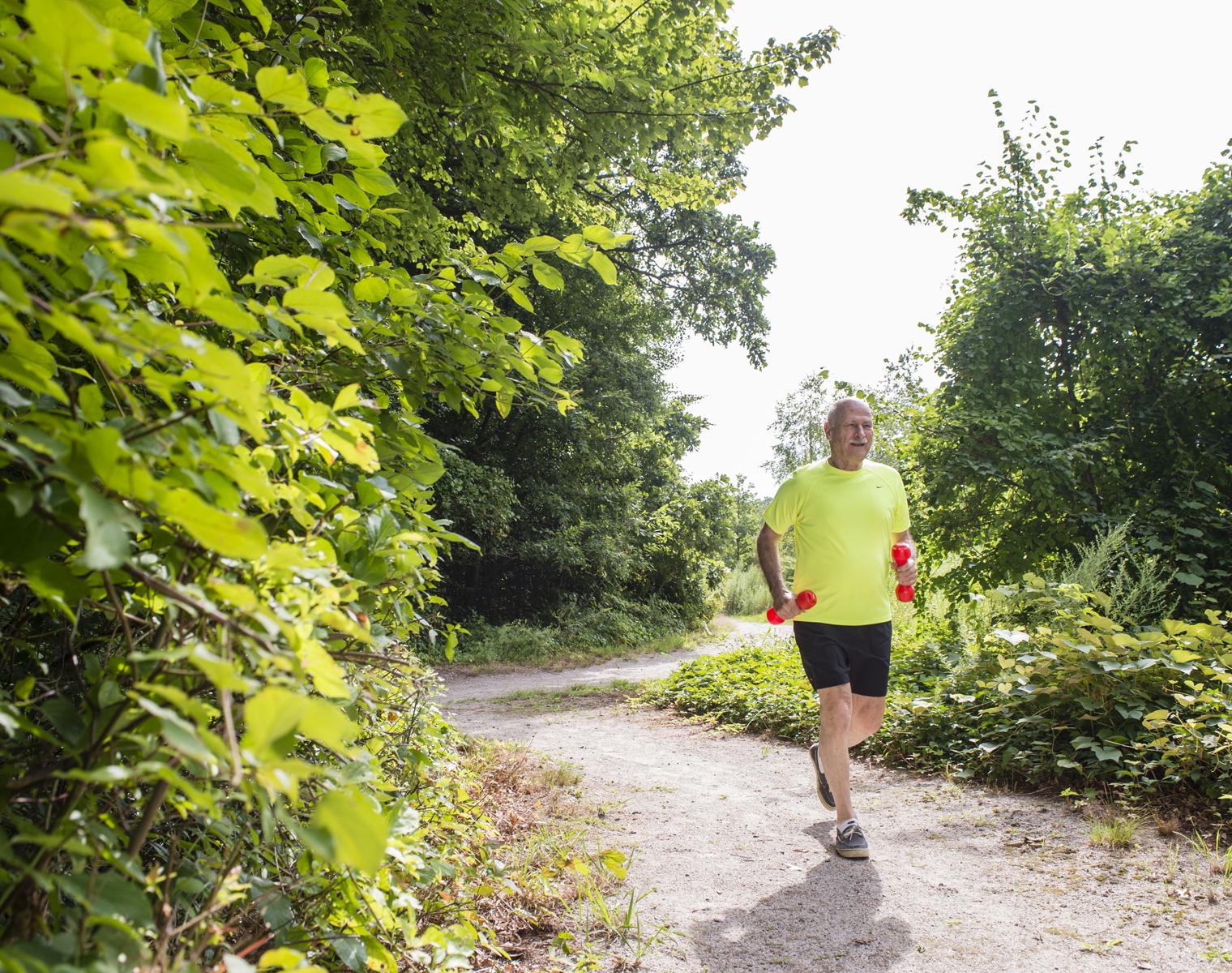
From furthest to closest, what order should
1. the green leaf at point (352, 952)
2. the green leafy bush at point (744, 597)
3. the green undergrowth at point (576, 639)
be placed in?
the green leafy bush at point (744, 597) → the green undergrowth at point (576, 639) → the green leaf at point (352, 952)

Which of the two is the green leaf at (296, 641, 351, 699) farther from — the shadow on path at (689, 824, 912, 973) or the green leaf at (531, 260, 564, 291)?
the shadow on path at (689, 824, 912, 973)

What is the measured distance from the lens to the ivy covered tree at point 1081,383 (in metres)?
7.33

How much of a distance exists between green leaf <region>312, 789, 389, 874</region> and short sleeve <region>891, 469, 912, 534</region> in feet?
12.0

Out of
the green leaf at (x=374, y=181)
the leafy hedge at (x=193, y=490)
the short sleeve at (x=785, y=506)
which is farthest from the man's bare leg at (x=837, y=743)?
the green leaf at (x=374, y=181)

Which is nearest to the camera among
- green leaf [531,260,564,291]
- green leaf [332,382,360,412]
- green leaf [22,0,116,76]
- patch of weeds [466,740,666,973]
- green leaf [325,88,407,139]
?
green leaf [22,0,116,76]

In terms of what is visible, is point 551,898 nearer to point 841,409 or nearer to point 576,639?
point 841,409

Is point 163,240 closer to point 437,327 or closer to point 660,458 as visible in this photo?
point 437,327

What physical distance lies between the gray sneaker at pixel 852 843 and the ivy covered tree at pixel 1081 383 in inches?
193

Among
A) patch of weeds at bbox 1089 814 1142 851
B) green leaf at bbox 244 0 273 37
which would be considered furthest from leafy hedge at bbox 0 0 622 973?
patch of weeds at bbox 1089 814 1142 851

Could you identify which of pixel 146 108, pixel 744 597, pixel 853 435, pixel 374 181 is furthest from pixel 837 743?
pixel 744 597

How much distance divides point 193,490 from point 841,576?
3338mm

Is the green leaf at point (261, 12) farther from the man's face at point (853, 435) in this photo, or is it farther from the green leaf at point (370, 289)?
the man's face at point (853, 435)

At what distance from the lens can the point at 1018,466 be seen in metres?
7.36

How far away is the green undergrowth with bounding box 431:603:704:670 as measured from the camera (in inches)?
488
